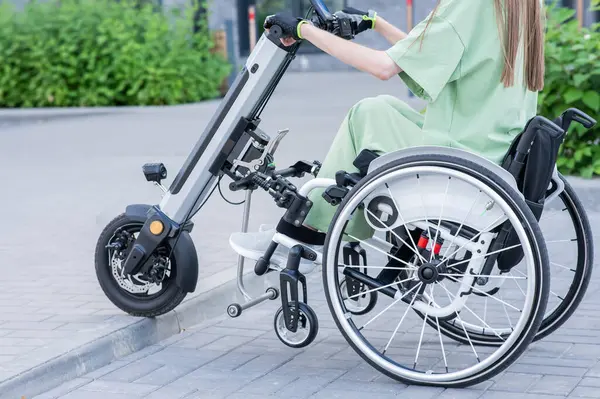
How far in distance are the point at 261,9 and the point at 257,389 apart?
17.8 meters

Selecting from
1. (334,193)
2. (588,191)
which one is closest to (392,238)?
(334,193)

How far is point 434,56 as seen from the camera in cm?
371

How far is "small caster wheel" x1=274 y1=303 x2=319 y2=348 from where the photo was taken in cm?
403

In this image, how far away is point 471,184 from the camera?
11.9ft

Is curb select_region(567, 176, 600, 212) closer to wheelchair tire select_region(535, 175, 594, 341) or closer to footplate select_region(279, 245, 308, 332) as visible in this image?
wheelchair tire select_region(535, 175, 594, 341)

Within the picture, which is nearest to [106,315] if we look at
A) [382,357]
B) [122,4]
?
[382,357]

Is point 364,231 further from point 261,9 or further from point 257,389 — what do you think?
point 261,9

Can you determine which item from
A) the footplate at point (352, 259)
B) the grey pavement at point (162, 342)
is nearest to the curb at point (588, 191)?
the grey pavement at point (162, 342)

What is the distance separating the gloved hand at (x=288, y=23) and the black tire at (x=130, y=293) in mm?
1032

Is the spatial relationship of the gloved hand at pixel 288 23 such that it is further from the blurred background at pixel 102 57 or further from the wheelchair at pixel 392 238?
the blurred background at pixel 102 57

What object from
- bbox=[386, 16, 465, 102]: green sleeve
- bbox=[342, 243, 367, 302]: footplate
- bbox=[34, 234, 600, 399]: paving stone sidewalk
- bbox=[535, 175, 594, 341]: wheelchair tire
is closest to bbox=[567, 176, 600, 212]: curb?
bbox=[34, 234, 600, 399]: paving stone sidewalk

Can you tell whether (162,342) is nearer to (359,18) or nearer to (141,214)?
(141,214)

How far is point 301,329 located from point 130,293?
854 mm

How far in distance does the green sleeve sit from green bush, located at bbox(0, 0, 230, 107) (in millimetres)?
10924
